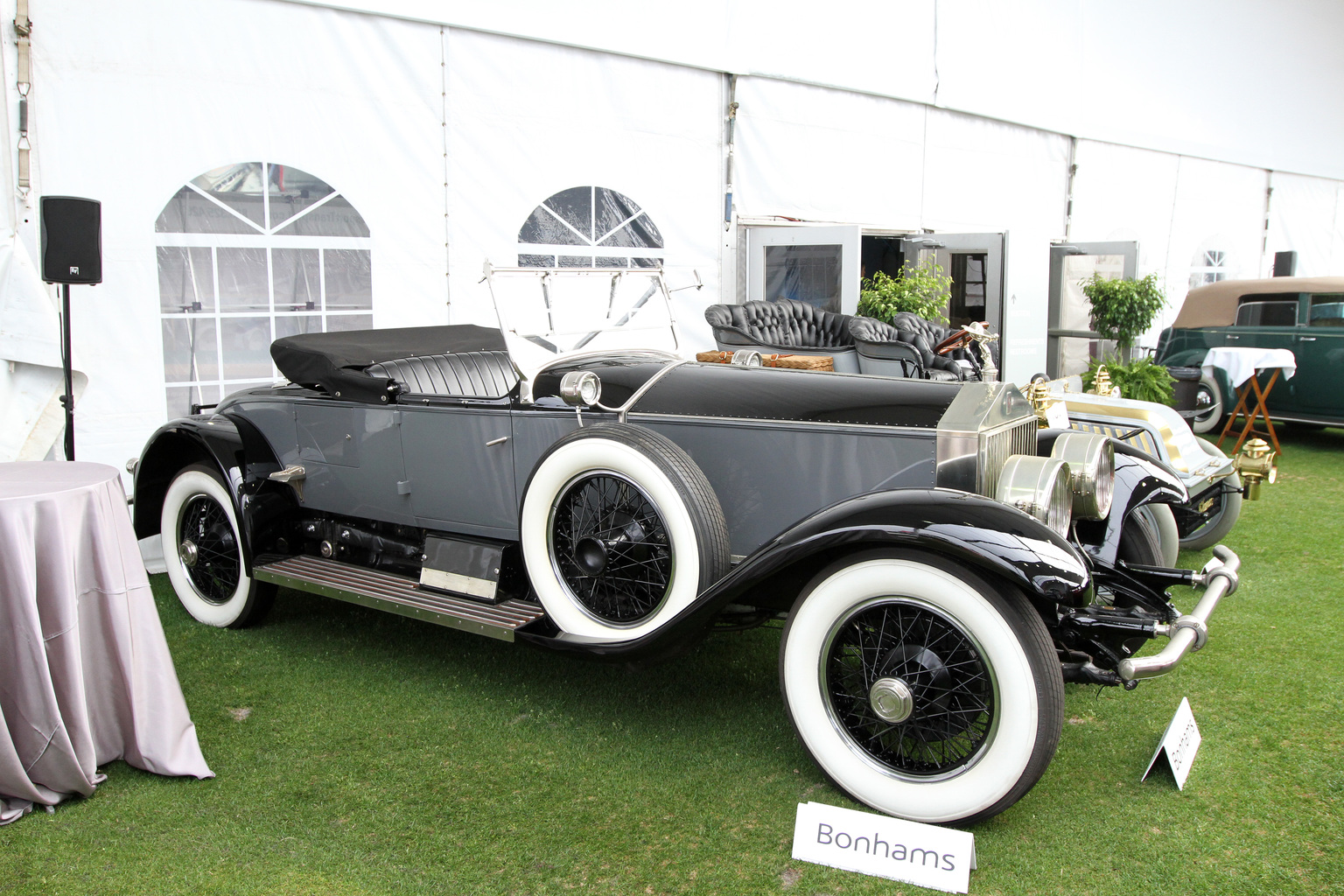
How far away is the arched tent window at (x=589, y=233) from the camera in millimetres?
6480

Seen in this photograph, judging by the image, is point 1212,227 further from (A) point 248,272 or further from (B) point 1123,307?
(A) point 248,272

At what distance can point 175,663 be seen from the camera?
12.1ft

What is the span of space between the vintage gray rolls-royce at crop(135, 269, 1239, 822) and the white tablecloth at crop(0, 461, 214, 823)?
78 cm

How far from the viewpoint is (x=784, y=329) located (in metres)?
7.94

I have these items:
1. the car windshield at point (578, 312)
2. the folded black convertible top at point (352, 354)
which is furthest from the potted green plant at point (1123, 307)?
the folded black convertible top at point (352, 354)

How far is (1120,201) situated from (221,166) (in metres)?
10.6

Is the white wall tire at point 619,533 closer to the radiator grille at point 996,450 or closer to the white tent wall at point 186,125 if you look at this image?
the radiator grille at point 996,450

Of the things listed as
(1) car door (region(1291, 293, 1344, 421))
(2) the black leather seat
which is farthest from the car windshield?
(1) car door (region(1291, 293, 1344, 421))

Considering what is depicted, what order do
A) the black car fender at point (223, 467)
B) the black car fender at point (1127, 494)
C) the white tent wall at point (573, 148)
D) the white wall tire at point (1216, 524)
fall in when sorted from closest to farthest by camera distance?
1. the black car fender at point (1127, 494)
2. the black car fender at point (223, 467)
3. the white wall tire at point (1216, 524)
4. the white tent wall at point (573, 148)

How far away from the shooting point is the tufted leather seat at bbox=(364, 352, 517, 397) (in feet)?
12.8

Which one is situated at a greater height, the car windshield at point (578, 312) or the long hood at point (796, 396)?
the car windshield at point (578, 312)

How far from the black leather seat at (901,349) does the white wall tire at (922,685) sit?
512 cm

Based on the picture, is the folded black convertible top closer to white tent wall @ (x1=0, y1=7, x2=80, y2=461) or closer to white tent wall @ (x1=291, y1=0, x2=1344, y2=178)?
white tent wall @ (x1=0, y1=7, x2=80, y2=461)

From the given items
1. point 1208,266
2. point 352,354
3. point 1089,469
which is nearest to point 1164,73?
point 1208,266
